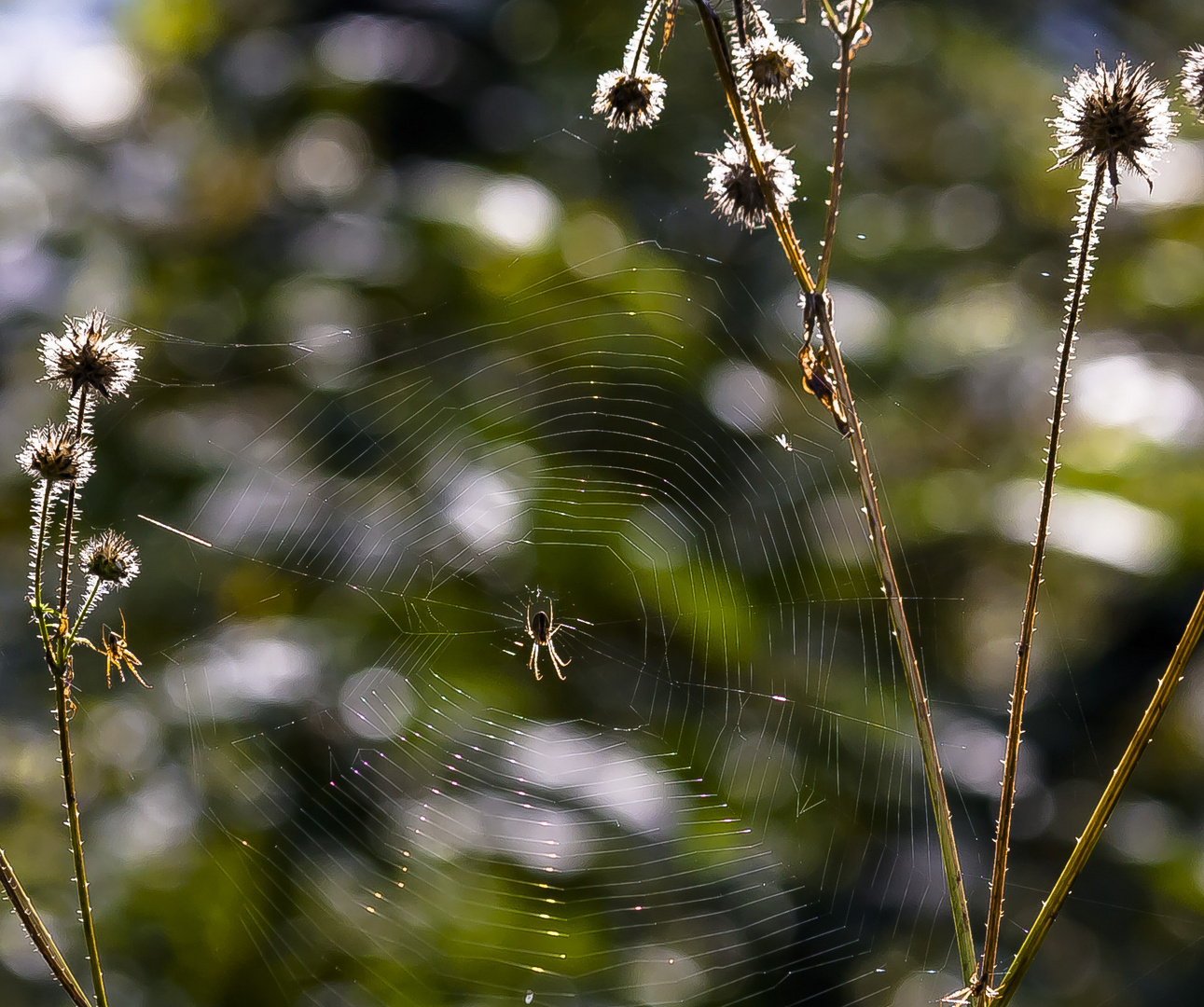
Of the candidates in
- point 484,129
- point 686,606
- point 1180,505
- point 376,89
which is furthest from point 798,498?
point 376,89

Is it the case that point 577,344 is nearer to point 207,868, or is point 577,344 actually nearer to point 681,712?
point 681,712

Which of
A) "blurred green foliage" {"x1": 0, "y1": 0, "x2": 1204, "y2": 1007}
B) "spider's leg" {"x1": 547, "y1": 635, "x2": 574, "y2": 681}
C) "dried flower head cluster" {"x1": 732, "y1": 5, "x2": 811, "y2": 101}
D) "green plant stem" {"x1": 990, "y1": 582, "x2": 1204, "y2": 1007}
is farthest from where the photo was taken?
"blurred green foliage" {"x1": 0, "y1": 0, "x2": 1204, "y2": 1007}

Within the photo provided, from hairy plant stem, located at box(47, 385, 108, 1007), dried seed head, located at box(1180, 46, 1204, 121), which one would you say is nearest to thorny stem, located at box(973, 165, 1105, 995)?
dried seed head, located at box(1180, 46, 1204, 121)

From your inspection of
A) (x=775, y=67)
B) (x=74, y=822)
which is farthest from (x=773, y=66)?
(x=74, y=822)

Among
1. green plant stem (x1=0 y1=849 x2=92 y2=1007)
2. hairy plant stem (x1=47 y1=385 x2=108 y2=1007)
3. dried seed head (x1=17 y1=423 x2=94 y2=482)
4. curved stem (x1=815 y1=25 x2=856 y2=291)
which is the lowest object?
green plant stem (x1=0 y1=849 x2=92 y2=1007)

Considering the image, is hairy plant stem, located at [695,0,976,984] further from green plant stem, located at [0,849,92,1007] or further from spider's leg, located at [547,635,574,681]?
spider's leg, located at [547,635,574,681]

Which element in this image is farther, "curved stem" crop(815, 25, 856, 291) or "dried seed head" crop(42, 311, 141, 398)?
"dried seed head" crop(42, 311, 141, 398)

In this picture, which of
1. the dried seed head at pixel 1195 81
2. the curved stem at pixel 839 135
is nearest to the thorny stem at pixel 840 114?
the curved stem at pixel 839 135
